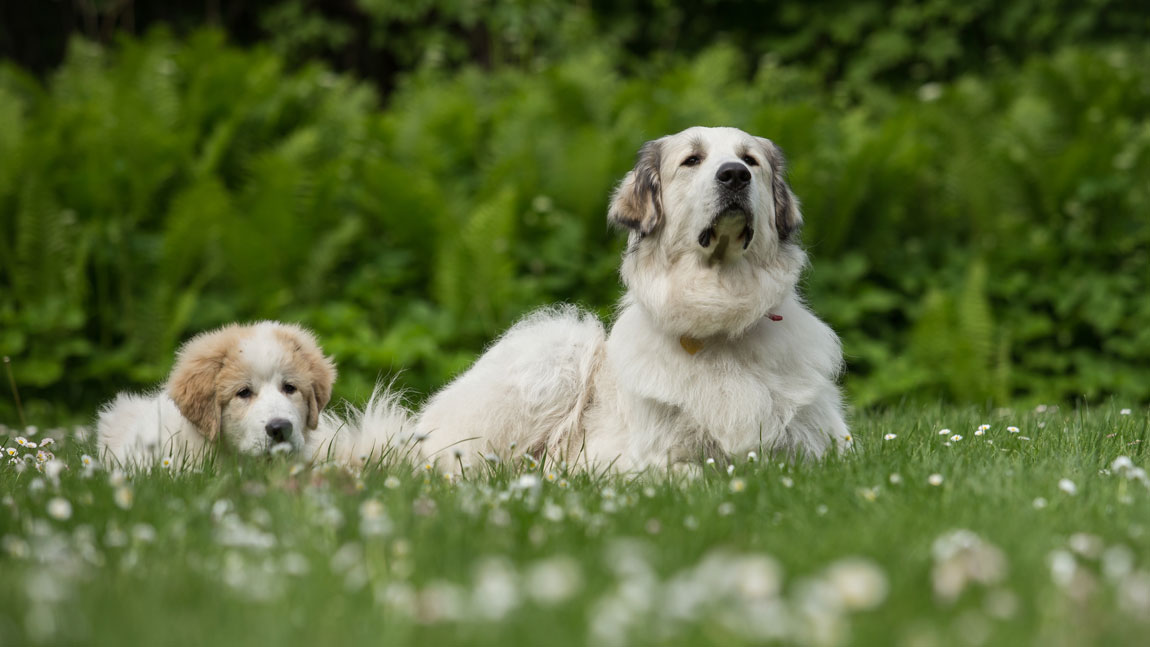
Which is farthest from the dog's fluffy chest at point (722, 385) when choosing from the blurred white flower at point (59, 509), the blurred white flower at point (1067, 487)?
the blurred white flower at point (59, 509)

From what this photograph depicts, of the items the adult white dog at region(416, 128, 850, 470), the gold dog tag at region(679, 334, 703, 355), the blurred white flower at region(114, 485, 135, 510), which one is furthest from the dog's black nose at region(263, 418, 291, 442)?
the gold dog tag at region(679, 334, 703, 355)

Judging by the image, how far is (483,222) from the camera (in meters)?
6.94

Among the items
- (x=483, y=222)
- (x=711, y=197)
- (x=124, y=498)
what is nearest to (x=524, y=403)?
(x=711, y=197)

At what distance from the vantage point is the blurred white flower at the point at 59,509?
→ 2756 mm

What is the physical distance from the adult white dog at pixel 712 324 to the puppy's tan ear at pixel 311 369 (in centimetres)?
61

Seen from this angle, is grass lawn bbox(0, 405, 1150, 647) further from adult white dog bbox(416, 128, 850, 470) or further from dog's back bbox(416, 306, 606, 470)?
dog's back bbox(416, 306, 606, 470)

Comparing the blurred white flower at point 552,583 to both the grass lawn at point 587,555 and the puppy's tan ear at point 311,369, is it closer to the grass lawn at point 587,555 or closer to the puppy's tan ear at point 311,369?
the grass lawn at point 587,555

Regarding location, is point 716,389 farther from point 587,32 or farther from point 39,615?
point 587,32

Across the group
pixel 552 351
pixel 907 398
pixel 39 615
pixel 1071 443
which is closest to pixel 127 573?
pixel 39 615

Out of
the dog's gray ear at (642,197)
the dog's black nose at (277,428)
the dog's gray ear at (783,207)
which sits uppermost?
the dog's gray ear at (642,197)

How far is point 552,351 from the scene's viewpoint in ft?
16.0

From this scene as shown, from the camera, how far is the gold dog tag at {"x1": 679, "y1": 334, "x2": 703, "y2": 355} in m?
4.17

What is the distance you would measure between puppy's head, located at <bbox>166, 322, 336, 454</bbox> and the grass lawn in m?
0.36

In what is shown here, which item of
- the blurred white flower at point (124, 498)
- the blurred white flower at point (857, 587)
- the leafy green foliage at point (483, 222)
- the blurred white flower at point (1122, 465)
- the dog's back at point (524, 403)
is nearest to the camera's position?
the blurred white flower at point (857, 587)
